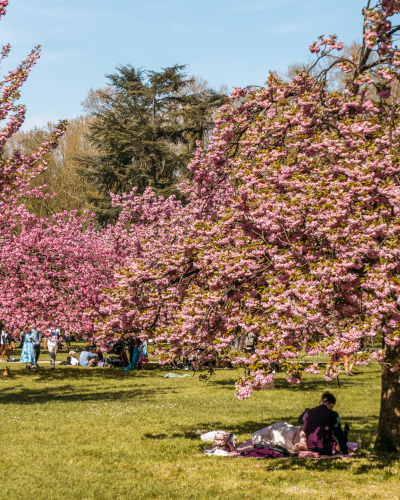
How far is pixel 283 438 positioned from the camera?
33.2ft

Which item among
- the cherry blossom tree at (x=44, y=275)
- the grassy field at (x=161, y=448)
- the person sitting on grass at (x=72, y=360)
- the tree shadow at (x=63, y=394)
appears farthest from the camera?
the person sitting on grass at (x=72, y=360)

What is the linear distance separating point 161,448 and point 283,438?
2228 mm

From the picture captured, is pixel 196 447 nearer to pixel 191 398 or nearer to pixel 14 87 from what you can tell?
pixel 191 398

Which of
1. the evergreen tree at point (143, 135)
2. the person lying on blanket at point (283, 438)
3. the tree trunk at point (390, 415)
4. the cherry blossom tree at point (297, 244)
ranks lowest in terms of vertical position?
the person lying on blanket at point (283, 438)

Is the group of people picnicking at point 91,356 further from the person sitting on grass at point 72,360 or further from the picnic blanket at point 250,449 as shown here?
the picnic blanket at point 250,449

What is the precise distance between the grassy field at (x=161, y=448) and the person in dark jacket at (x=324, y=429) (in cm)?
35

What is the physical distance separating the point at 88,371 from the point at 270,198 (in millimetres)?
18742

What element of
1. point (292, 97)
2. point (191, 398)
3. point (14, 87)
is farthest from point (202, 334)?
point (191, 398)

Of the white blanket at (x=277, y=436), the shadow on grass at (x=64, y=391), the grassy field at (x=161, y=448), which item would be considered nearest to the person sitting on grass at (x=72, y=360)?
the shadow on grass at (x=64, y=391)

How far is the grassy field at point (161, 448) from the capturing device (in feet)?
26.9

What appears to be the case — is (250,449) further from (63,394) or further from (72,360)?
(72,360)

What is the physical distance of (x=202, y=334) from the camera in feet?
29.3

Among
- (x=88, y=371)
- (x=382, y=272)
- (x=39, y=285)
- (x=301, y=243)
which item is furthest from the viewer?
(x=88, y=371)

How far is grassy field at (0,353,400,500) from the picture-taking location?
820cm
